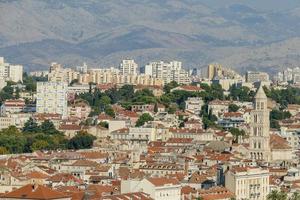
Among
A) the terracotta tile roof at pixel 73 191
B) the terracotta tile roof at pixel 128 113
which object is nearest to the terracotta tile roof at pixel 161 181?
the terracotta tile roof at pixel 73 191

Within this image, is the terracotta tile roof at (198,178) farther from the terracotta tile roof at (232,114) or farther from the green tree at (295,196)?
the terracotta tile roof at (232,114)

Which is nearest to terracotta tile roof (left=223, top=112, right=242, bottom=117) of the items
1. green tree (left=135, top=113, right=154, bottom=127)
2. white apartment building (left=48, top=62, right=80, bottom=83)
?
green tree (left=135, top=113, right=154, bottom=127)

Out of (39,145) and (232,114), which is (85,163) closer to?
(39,145)

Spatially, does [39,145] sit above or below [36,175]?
above

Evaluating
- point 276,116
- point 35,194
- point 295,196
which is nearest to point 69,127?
point 276,116

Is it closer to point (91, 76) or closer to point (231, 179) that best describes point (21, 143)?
point (231, 179)

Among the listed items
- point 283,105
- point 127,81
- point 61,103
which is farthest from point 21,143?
point 127,81
